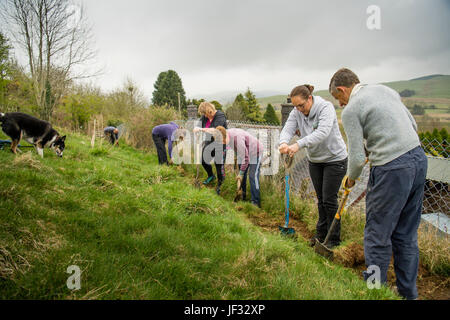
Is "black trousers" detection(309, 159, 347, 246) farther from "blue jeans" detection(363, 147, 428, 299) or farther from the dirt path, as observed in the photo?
"blue jeans" detection(363, 147, 428, 299)

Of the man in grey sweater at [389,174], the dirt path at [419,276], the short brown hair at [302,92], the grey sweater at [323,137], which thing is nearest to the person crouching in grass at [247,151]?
the dirt path at [419,276]

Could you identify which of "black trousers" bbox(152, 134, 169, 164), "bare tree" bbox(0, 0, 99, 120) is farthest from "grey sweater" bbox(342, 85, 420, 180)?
"bare tree" bbox(0, 0, 99, 120)

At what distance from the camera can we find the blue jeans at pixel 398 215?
2.01 metres

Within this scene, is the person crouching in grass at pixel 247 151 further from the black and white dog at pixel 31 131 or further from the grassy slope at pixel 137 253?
the black and white dog at pixel 31 131

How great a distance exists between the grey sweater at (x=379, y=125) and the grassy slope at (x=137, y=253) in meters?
1.13

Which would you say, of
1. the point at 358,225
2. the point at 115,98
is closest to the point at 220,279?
the point at 358,225

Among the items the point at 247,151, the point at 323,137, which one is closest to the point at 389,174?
the point at 323,137

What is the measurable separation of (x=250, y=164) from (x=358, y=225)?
2.13 metres

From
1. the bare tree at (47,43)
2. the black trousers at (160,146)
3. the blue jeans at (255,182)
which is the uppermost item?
the bare tree at (47,43)

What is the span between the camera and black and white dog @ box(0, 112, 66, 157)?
5.13 m

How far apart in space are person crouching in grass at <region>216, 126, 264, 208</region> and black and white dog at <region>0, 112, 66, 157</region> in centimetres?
377

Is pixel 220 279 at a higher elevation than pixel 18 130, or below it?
below

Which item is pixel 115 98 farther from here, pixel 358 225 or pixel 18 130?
pixel 358 225

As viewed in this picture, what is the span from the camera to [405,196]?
202cm
